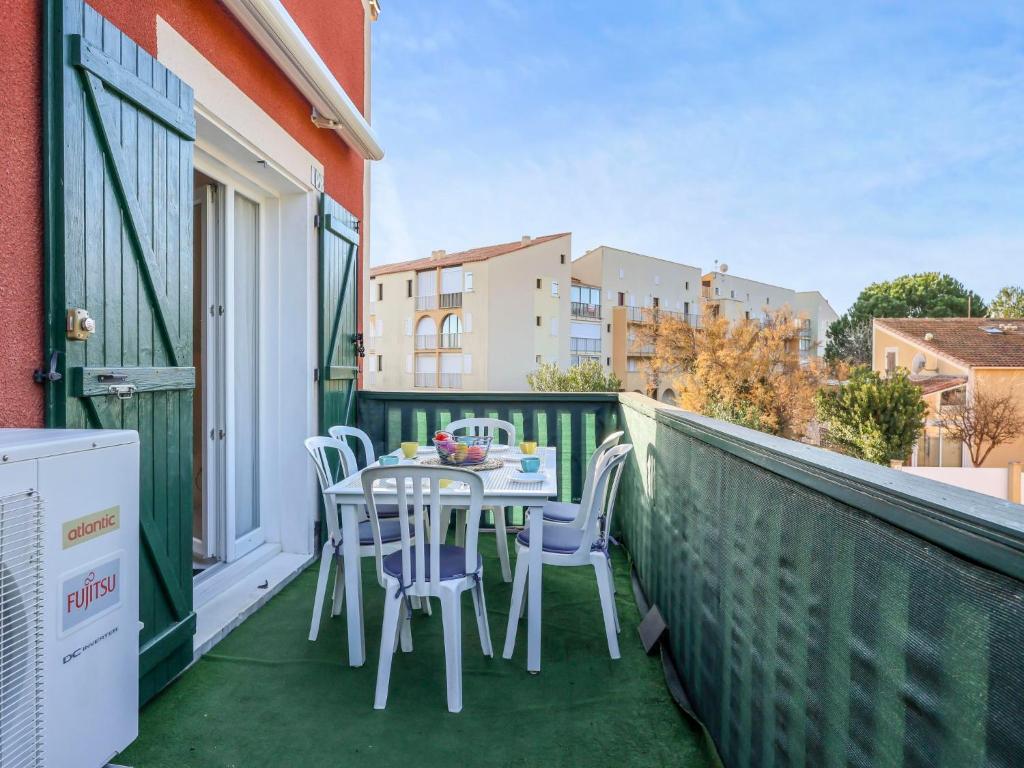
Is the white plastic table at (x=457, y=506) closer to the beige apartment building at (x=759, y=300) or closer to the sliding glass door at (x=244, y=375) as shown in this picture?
the sliding glass door at (x=244, y=375)

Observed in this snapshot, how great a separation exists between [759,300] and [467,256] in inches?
932

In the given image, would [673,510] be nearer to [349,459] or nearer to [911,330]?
[349,459]

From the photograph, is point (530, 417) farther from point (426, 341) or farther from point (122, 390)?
point (426, 341)

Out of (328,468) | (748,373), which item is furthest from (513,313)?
(328,468)

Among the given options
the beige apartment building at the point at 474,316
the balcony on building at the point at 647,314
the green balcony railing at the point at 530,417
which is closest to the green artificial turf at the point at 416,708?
the green balcony railing at the point at 530,417

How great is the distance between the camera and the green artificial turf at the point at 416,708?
191 centimetres

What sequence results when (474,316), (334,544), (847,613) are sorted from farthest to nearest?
(474,316) → (334,544) → (847,613)

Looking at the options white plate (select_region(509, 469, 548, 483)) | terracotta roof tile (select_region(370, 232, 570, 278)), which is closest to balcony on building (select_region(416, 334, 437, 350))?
terracotta roof tile (select_region(370, 232, 570, 278))

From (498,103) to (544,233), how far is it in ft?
26.3

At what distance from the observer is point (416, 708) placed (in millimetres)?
2164

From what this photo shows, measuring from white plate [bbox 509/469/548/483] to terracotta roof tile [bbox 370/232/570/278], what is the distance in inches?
1011

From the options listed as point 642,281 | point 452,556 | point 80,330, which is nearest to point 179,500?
point 80,330

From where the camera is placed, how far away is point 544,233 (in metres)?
32.7

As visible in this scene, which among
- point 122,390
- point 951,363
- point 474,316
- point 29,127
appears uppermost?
point 474,316
